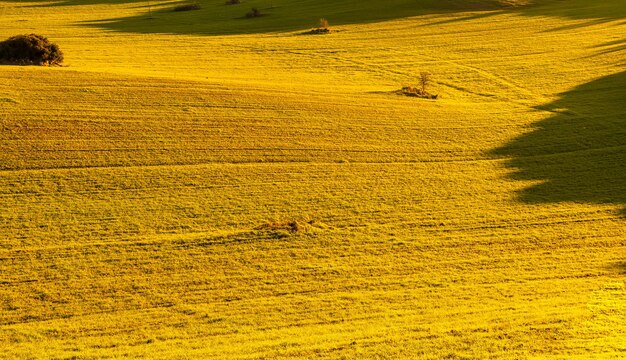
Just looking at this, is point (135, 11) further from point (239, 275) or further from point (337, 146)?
point (239, 275)

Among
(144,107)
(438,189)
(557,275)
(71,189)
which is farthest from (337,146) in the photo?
(557,275)

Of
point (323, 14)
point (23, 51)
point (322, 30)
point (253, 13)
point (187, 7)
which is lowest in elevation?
point (322, 30)

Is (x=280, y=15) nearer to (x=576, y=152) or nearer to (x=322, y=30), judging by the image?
(x=322, y=30)

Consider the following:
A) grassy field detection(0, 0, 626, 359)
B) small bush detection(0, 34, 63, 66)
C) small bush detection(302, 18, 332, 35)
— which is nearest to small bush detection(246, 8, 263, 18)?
small bush detection(302, 18, 332, 35)

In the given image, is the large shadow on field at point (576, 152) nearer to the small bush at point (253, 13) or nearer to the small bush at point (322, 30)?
the small bush at point (322, 30)

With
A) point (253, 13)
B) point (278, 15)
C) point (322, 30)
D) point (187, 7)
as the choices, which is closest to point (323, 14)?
point (278, 15)

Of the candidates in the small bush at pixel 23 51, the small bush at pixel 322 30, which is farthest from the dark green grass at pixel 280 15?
the small bush at pixel 23 51
